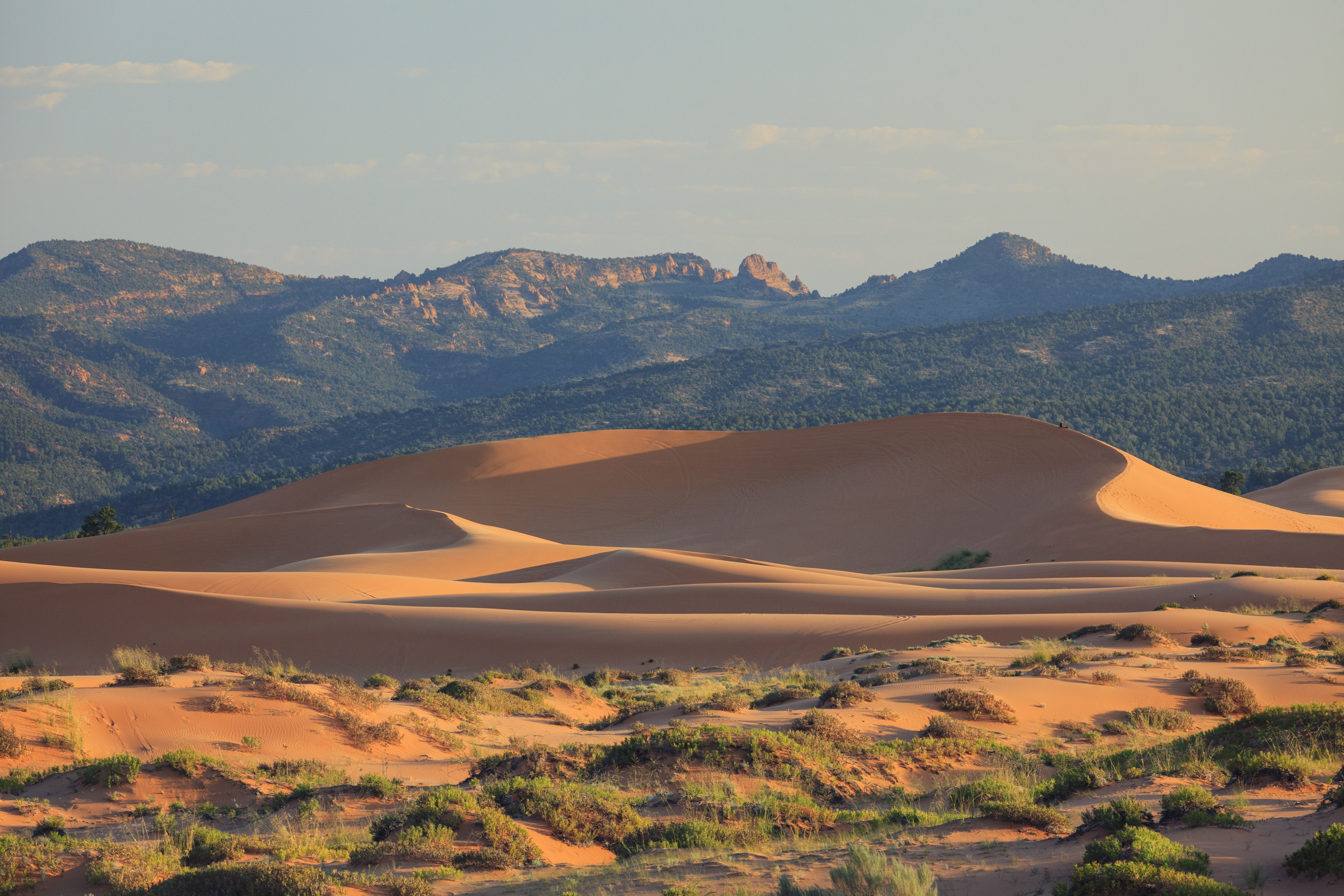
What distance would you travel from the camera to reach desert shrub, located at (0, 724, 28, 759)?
36.7ft

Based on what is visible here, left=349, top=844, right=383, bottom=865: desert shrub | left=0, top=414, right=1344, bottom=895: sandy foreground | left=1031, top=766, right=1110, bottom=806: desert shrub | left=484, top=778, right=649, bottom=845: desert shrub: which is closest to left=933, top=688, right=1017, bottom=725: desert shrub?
left=0, top=414, right=1344, bottom=895: sandy foreground

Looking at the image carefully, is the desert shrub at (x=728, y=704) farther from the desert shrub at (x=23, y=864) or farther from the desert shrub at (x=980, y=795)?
the desert shrub at (x=23, y=864)

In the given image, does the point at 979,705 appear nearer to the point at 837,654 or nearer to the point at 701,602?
the point at 837,654

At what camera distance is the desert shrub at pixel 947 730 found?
12141 millimetres

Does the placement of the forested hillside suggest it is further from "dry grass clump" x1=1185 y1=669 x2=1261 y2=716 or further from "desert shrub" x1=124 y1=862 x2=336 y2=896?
"desert shrub" x1=124 y1=862 x2=336 y2=896

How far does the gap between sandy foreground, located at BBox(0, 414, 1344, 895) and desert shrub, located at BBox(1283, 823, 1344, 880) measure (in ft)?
0.28

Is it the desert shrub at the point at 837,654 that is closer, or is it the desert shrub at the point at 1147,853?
the desert shrub at the point at 1147,853

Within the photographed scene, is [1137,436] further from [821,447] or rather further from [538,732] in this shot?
[538,732]

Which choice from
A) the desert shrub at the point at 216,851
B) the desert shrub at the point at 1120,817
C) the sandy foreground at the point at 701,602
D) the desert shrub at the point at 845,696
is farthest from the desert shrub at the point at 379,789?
the desert shrub at the point at 1120,817

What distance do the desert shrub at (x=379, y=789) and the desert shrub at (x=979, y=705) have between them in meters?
6.97

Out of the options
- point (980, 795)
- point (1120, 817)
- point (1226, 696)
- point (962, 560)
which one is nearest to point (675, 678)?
point (1226, 696)

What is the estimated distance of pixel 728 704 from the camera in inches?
554

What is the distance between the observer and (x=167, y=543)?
139 ft

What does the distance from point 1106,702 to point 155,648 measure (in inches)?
701
